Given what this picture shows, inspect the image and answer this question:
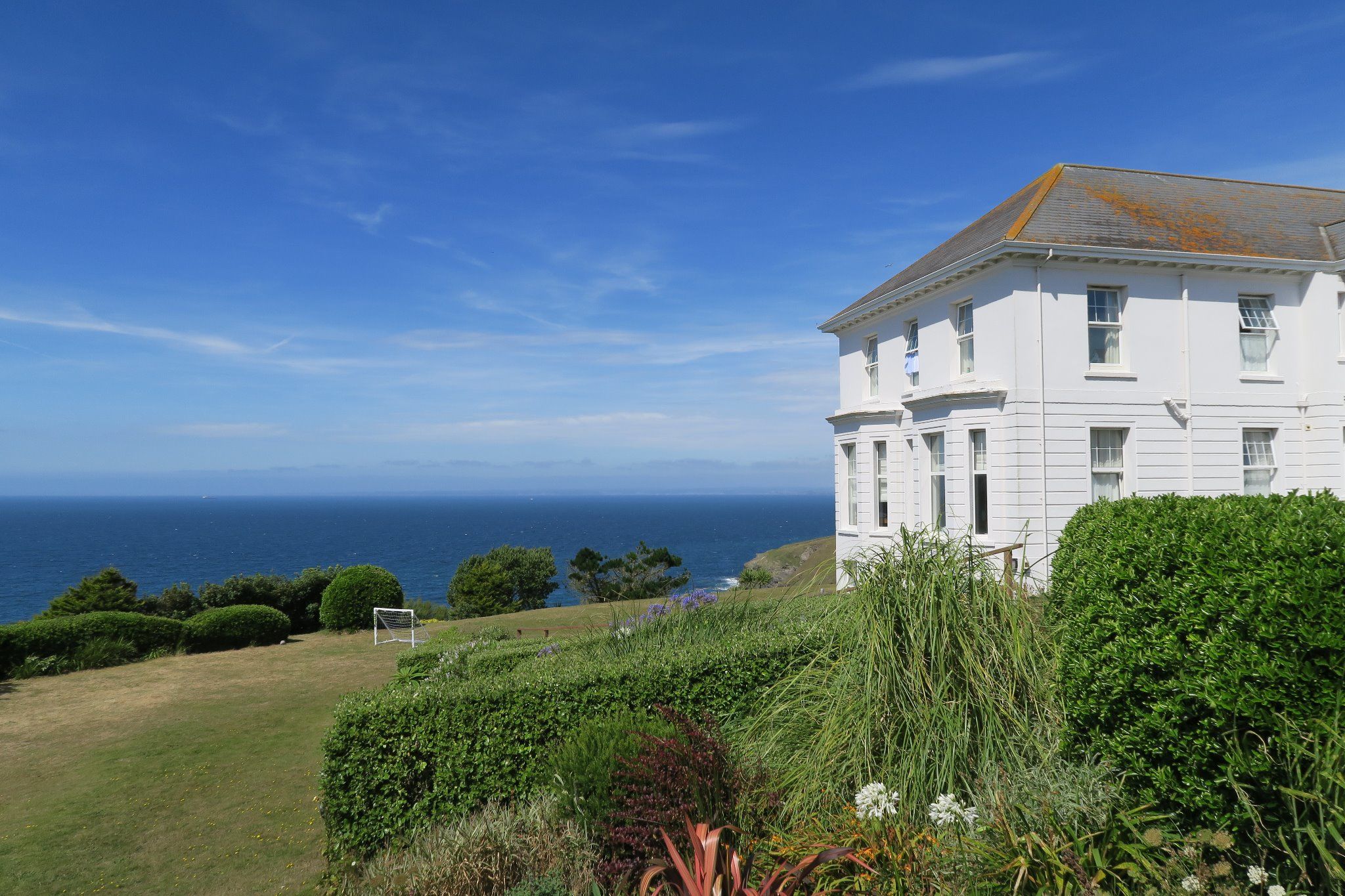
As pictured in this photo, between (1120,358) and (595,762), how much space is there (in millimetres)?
14934

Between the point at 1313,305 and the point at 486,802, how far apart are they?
18839 millimetres

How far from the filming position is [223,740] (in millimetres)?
10078

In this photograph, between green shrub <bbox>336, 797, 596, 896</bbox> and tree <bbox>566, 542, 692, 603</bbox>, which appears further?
tree <bbox>566, 542, 692, 603</bbox>

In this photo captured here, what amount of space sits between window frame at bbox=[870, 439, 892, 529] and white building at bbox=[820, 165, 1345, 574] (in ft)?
5.75

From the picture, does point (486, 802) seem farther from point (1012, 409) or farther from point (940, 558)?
point (1012, 409)

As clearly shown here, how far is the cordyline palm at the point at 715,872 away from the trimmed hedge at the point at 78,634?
16.8 metres

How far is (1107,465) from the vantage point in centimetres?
1541

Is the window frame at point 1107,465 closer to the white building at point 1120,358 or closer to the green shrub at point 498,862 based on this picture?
the white building at point 1120,358

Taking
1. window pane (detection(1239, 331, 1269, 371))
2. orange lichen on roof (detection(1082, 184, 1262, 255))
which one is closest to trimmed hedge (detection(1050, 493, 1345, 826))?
orange lichen on roof (detection(1082, 184, 1262, 255))

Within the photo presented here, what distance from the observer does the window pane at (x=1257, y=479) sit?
16.0 metres

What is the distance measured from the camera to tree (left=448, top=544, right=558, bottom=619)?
1172 inches

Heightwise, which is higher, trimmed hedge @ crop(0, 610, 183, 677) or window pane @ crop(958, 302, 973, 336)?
window pane @ crop(958, 302, 973, 336)

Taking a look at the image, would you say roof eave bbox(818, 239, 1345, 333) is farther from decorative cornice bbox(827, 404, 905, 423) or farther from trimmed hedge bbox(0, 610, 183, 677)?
trimmed hedge bbox(0, 610, 183, 677)

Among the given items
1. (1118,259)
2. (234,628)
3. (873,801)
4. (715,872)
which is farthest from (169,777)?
(1118,259)
